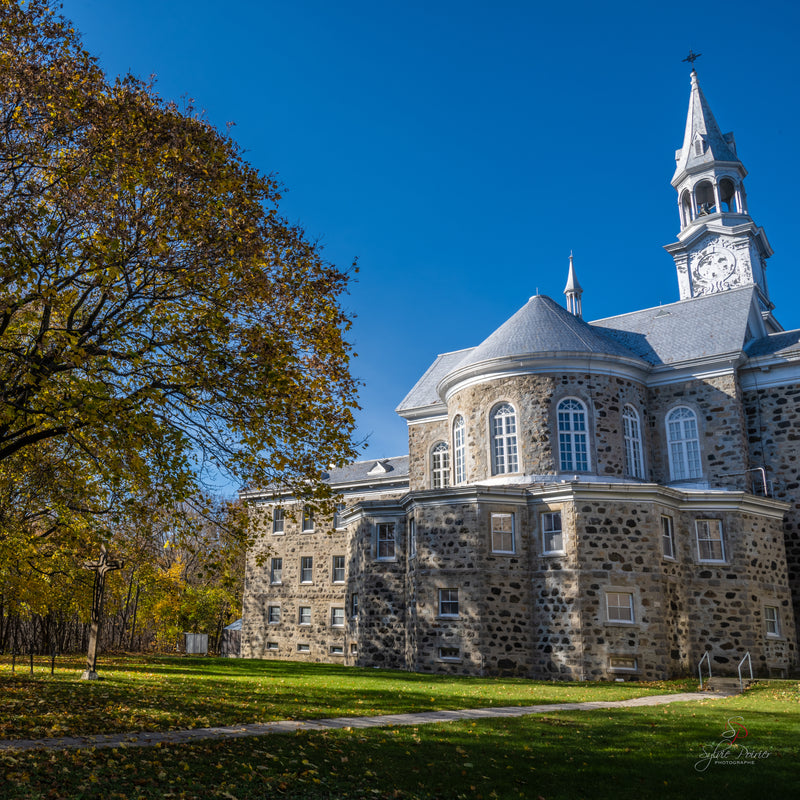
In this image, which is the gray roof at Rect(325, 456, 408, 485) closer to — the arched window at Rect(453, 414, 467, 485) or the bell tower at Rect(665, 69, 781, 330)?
the arched window at Rect(453, 414, 467, 485)

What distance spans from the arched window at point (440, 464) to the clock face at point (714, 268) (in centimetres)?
2490

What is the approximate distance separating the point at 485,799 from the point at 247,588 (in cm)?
3330

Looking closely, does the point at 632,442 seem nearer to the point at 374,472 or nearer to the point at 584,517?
the point at 584,517

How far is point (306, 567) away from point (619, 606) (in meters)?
19.5

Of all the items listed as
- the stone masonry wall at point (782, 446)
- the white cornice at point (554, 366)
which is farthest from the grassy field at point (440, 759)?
the white cornice at point (554, 366)

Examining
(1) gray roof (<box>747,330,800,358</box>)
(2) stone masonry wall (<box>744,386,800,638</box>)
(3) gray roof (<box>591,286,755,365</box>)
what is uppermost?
(3) gray roof (<box>591,286,755,365</box>)

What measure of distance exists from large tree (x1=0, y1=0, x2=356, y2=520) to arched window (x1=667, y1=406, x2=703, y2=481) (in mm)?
18404

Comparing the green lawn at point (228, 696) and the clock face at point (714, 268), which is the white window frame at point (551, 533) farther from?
the clock face at point (714, 268)

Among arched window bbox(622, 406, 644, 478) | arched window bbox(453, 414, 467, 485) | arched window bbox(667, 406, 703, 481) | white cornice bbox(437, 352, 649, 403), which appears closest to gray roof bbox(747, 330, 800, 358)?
arched window bbox(667, 406, 703, 481)

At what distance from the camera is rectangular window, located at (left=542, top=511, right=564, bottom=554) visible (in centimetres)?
2195

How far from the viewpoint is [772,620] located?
22562 millimetres

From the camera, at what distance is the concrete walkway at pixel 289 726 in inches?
317

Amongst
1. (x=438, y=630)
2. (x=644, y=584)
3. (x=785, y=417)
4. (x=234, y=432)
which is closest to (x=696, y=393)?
(x=785, y=417)
